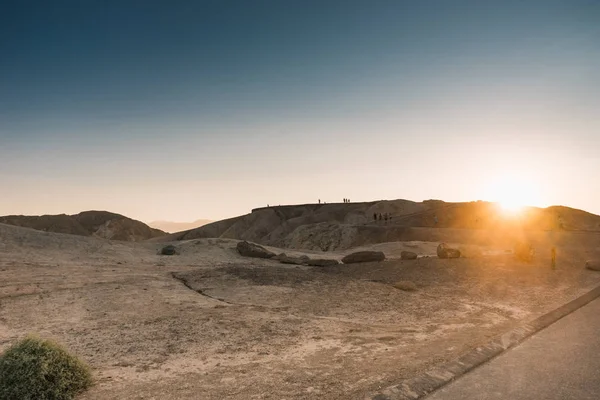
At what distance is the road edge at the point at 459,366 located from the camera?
624 centimetres

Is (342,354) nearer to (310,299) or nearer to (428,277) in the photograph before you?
(310,299)

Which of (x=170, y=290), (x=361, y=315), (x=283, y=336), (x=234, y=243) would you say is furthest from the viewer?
(x=234, y=243)

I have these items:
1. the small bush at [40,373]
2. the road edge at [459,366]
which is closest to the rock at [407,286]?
the road edge at [459,366]

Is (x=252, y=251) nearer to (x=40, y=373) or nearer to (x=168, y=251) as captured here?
(x=168, y=251)

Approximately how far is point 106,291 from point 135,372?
986cm

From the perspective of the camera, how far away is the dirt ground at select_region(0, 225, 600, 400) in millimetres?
7738

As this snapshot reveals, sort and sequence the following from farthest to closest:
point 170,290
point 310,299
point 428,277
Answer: point 428,277, point 170,290, point 310,299

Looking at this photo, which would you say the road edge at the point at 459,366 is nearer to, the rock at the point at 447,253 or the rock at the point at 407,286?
the rock at the point at 407,286

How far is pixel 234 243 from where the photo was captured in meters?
38.1

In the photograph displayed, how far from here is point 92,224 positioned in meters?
99.6

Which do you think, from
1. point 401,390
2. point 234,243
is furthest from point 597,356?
point 234,243

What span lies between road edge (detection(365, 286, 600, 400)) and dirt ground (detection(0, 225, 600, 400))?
415mm

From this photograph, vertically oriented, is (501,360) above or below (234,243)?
below

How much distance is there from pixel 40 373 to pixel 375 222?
64.5m
